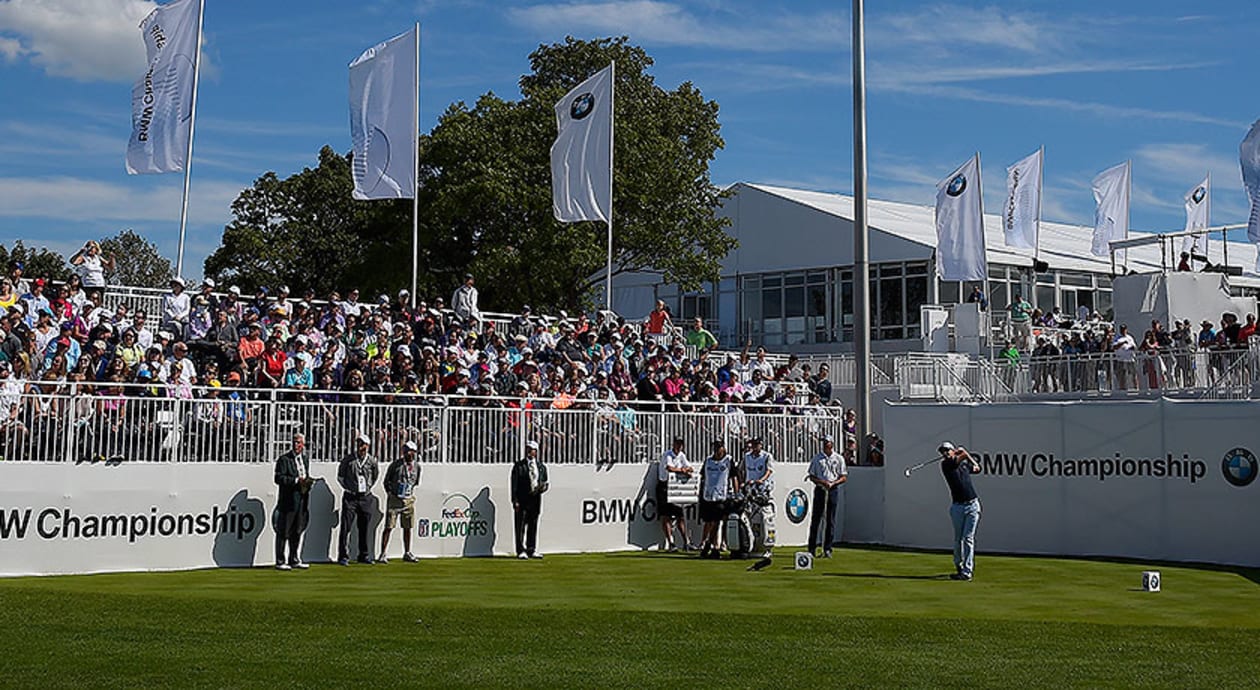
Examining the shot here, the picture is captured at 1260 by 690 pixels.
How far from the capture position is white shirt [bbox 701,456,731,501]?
81.7ft

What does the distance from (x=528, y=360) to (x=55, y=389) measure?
9.12m

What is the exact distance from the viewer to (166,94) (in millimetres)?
26922

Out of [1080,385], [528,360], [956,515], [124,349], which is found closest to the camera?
[956,515]

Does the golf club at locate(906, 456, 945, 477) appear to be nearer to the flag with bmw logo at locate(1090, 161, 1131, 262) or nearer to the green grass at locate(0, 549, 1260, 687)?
the green grass at locate(0, 549, 1260, 687)

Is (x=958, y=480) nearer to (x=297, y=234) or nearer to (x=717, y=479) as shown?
(x=717, y=479)

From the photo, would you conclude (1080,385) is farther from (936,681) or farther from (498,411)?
(936,681)

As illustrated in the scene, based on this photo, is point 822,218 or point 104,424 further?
point 822,218

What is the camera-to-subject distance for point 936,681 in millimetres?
10820

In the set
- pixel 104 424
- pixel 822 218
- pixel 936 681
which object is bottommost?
pixel 936 681

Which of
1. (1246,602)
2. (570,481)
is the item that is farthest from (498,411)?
(1246,602)

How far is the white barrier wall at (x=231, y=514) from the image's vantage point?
20.0 metres

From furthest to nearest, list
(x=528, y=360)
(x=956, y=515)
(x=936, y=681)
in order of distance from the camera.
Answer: (x=528, y=360) < (x=956, y=515) < (x=936, y=681)

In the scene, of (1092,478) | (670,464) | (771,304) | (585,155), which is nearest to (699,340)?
(585,155)

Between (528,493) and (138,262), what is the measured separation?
6338cm
